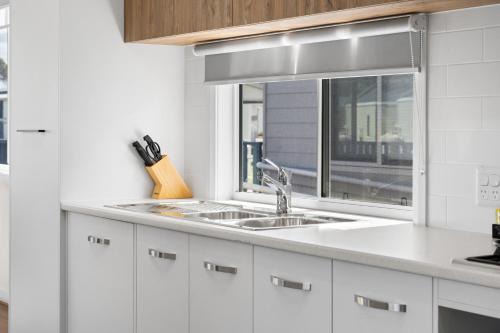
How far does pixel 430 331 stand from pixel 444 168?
0.85 meters

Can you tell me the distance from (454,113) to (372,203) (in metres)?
0.64

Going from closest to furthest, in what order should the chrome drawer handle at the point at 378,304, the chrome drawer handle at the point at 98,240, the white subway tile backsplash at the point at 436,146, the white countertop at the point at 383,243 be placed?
the white countertop at the point at 383,243, the chrome drawer handle at the point at 378,304, the white subway tile backsplash at the point at 436,146, the chrome drawer handle at the point at 98,240

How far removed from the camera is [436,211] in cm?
269

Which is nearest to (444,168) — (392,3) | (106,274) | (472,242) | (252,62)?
(472,242)

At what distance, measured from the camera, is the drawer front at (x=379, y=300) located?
1998mm

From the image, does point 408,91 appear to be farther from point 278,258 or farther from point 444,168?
point 278,258

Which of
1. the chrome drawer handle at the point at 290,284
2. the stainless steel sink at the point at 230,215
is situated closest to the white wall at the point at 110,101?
the stainless steel sink at the point at 230,215

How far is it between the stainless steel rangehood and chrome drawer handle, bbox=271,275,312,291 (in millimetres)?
964

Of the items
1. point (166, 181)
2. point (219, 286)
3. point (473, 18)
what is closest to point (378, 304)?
point (219, 286)

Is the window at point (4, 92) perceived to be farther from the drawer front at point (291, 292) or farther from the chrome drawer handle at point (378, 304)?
the chrome drawer handle at point (378, 304)

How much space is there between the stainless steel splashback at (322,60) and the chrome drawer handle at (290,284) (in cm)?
96

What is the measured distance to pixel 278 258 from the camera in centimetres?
243

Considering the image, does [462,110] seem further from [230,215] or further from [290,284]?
[230,215]

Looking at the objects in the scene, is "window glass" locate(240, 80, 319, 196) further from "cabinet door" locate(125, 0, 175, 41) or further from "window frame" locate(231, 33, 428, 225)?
"cabinet door" locate(125, 0, 175, 41)
